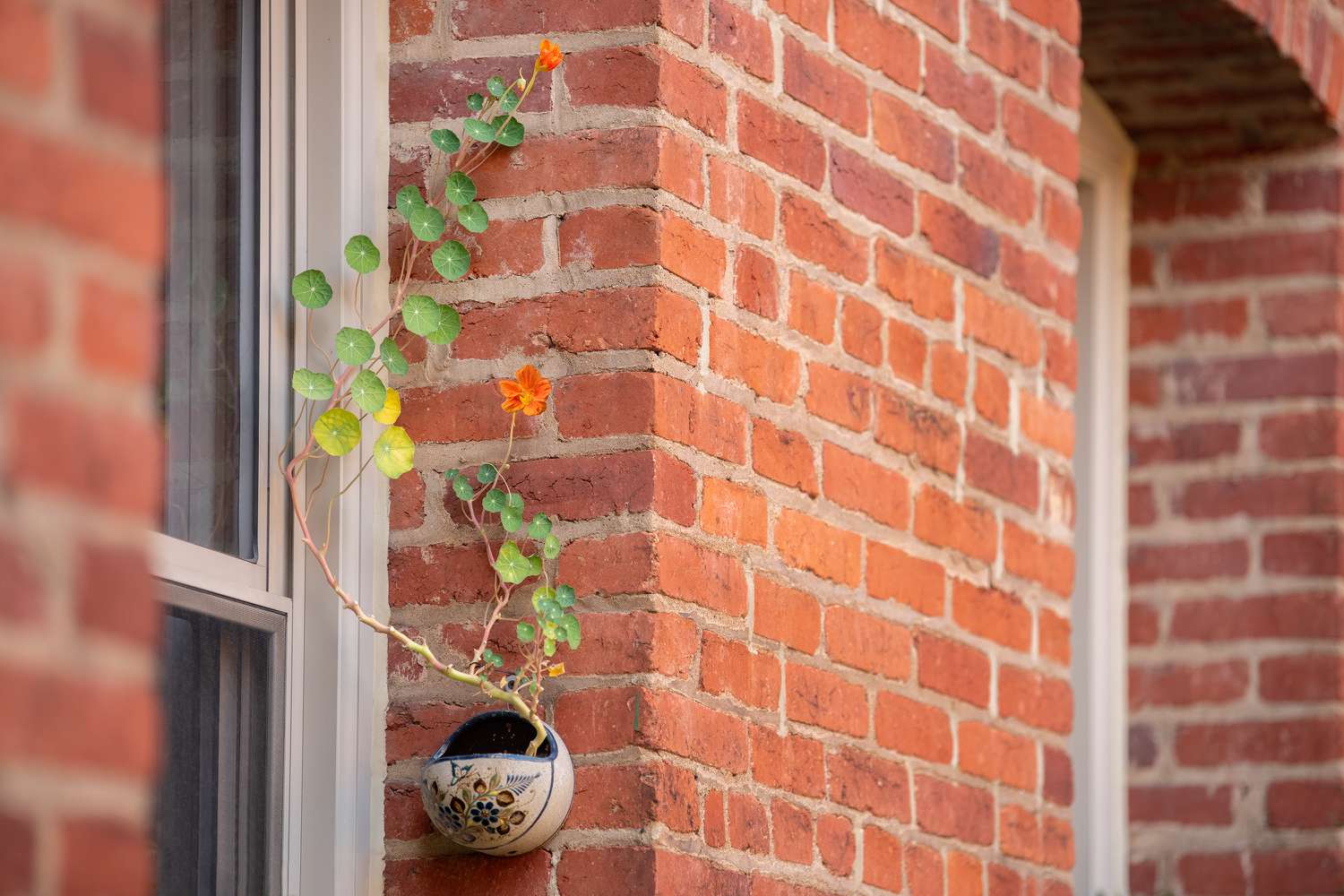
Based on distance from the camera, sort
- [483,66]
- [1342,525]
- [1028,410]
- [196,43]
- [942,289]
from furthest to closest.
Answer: [1342,525], [1028,410], [942,289], [483,66], [196,43]

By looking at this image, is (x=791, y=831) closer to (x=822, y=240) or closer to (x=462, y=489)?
(x=462, y=489)

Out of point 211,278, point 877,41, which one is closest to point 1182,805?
point 877,41

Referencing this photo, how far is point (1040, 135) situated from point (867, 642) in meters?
0.96

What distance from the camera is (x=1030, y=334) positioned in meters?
3.38

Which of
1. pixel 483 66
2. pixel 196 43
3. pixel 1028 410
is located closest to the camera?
pixel 196 43

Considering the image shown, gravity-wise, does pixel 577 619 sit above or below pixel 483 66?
below

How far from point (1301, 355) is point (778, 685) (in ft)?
6.00

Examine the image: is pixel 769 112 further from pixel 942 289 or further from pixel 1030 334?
pixel 1030 334

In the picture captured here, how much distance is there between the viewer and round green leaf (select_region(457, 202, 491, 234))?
2594 mm

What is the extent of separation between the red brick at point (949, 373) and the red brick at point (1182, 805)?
4.27ft

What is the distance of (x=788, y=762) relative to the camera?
272 centimetres


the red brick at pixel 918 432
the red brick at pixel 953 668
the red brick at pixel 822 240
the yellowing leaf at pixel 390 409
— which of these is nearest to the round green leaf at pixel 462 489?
the yellowing leaf at pixel 390 409

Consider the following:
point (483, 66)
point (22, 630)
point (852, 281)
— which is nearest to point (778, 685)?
point (852, 281)

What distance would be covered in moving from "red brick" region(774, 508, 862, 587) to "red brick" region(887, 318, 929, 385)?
27 cm
